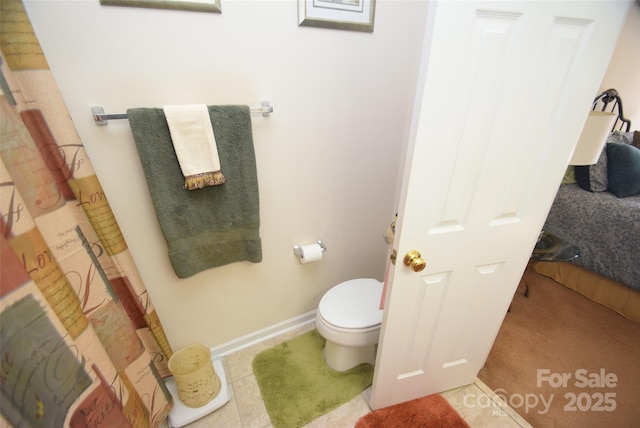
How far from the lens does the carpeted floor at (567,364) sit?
4.23 ft

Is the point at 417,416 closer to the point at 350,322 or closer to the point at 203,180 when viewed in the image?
the point at 350,322

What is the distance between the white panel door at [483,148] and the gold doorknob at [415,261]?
0.06 feet

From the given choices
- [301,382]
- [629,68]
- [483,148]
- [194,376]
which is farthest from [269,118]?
[629,68]

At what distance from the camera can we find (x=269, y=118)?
114cm

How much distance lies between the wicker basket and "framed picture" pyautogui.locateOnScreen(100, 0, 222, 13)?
1.45 m

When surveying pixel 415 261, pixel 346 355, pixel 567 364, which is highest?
pixel 415 261

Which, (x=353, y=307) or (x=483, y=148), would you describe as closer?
(x=483, y=148)

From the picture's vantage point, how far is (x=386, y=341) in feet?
3.42

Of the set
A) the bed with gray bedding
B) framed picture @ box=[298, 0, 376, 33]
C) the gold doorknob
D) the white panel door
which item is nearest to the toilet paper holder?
the white panel door

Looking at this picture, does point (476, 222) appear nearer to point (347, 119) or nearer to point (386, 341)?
point (386, 341)

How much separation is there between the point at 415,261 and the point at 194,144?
90cm

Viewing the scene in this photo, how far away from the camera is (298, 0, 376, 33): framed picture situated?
103 centimetres

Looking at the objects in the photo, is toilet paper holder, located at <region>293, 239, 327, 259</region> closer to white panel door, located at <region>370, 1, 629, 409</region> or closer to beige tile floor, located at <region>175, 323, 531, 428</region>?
white panel door, located at <region>370, 1, 629, 409</region>

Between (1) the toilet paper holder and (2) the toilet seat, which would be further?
(1) the toilet paper holder
